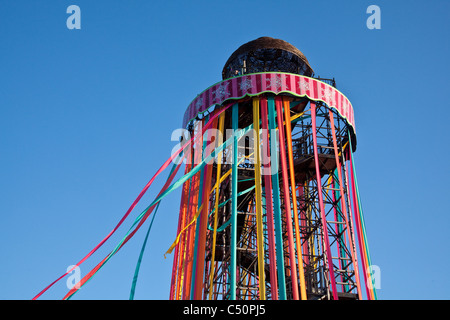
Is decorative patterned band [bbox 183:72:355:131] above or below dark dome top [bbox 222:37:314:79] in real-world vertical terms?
below

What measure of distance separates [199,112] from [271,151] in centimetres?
433

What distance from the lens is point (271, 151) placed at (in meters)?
20.1

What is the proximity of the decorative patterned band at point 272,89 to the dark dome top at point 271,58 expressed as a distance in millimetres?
2720

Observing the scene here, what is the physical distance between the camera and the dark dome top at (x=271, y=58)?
81.0 ft

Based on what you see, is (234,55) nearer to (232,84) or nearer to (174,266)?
(232,84)

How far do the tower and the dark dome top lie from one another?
5 centimetres

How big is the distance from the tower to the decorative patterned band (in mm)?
45

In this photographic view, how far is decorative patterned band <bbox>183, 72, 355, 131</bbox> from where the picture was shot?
2145 cm

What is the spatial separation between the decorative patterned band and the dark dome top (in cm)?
272

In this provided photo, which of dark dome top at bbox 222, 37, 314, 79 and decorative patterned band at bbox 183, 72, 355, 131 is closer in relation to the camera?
decorative patterned band at bbox 183, 72, 355, 131

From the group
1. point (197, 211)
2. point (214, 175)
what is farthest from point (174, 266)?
point (214, 175)

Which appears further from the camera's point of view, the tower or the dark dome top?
the dark dome top

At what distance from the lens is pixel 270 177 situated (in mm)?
19688

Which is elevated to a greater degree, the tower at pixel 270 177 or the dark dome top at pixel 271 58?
the dark dome top at pixel 271 58
